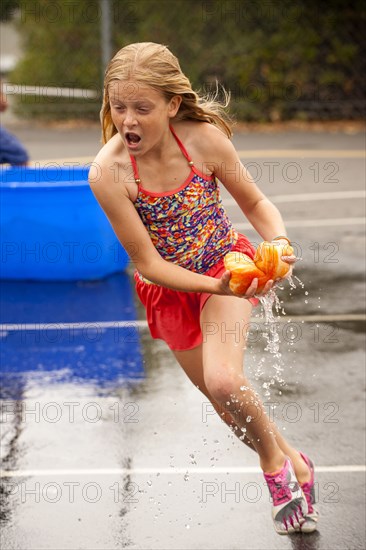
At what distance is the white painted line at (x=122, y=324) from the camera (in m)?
7.33

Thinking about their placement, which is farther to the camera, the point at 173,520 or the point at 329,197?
the point at 329,197

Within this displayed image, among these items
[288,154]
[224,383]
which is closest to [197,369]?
[224,383]

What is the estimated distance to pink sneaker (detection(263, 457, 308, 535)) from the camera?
13.9ft

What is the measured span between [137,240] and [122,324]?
11.2 ft

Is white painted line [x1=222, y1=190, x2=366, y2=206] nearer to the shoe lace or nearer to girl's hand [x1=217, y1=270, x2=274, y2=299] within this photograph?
the shoe lace

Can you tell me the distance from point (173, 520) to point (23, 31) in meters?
16.0

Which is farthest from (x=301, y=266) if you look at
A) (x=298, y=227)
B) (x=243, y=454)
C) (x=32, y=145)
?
(x=32, y=145)

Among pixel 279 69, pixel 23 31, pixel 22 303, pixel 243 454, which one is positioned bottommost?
pixel 243 454

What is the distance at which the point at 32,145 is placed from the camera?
1642cm

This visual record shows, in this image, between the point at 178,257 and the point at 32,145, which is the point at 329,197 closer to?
the point at 32,145

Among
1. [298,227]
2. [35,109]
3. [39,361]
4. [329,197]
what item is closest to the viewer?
[39,361]

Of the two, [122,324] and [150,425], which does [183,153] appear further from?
[122,324]

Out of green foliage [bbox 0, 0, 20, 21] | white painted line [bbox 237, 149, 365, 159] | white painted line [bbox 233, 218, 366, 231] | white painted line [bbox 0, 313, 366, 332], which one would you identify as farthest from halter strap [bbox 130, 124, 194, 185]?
green foliage [bbox 0, 0, 20, 21]

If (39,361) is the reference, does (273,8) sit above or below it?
above
